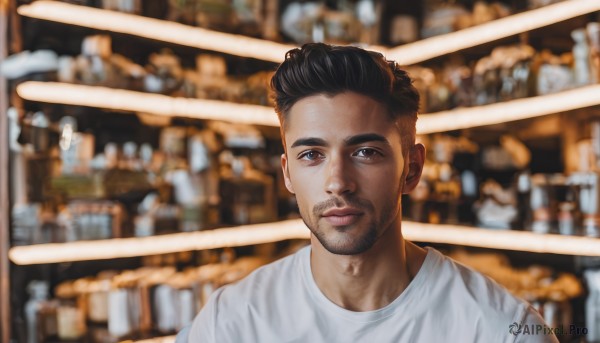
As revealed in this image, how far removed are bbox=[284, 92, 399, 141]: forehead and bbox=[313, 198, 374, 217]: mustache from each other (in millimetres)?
130

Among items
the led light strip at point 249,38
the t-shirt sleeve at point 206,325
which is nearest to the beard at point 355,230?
the t-shirt sleeve at point 206,325

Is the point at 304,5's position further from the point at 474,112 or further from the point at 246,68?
the point at 474,112

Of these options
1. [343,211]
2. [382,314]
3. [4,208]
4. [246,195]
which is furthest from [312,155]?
[246,195]

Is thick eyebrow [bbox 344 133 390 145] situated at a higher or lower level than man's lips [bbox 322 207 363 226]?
higher

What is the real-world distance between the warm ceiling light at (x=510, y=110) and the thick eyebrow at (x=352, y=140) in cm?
151

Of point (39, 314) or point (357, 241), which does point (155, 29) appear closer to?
point (39, 314)

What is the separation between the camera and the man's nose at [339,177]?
1176 millimetres

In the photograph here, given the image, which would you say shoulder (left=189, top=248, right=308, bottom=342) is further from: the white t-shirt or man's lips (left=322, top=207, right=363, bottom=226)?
man's lips (left=322, top=207, right=363, bottom=226)

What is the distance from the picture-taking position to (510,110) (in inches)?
109

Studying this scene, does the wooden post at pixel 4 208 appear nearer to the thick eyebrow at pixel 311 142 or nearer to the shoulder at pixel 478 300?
the thick eyebrow at pixel 311 142

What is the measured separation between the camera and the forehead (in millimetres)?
1213

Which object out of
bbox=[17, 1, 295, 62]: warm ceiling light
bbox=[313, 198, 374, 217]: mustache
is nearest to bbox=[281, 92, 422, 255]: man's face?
bbox=[313, 198, 374, 217]: mustache

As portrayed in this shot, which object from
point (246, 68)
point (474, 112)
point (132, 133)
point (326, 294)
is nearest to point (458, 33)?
point (474, 112)

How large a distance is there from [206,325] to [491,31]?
2.20 metres
